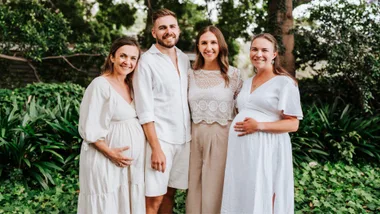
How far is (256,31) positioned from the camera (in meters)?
9.18

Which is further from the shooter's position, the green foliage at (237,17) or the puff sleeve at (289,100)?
the green foliage at (237,17)

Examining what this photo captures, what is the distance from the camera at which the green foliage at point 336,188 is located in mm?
5004

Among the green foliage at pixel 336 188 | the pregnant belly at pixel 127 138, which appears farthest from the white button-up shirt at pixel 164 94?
the green foliage at pixel 336 188

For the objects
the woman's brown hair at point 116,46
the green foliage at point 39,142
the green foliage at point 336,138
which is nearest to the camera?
the woman's brown hair at point 116,46

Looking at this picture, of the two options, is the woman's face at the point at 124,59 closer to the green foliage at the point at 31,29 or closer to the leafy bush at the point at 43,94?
the leafy bush at the point at 43,94

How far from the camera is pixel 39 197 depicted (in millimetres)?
4988

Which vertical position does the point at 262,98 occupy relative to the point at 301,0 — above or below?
below

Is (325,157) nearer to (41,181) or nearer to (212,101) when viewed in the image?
(212,101)

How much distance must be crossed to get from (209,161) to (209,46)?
1028mm

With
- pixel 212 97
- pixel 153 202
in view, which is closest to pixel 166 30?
pixel 212 97

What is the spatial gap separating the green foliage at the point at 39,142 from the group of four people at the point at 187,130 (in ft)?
7.48

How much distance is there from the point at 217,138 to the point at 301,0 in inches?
217

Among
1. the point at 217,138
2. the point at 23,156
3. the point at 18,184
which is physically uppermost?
the point at 217,138

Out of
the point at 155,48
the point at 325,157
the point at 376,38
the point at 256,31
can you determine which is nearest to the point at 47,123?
the point at 155,48
